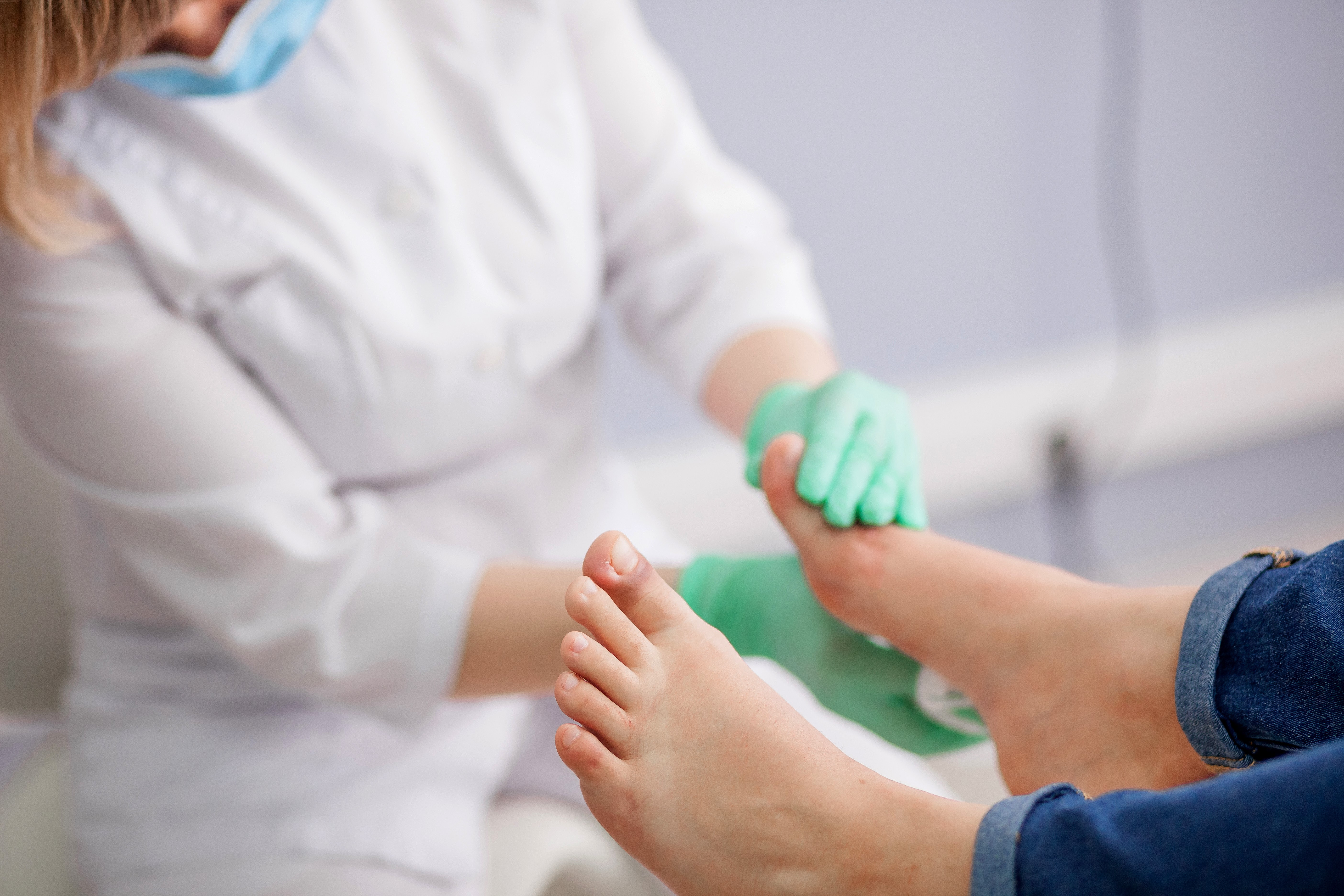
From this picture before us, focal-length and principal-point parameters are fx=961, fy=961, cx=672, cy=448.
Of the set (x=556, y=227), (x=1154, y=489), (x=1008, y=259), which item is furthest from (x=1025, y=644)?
(x=1154, y=489)

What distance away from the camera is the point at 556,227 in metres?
0.66

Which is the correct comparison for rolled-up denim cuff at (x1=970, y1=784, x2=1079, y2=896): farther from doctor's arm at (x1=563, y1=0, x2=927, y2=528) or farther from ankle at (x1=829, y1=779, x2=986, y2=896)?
doctor's arm at (x1=563, y1=0, x2=927, y2=528)

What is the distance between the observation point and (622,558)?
429 mm

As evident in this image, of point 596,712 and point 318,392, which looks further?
point 318,392

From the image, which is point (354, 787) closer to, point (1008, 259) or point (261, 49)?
point (261, 49)

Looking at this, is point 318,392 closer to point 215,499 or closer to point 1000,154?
point 215,499

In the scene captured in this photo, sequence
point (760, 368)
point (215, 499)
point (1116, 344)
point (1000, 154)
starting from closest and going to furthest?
point (215, 499)
point (760, 368)
point (1000, 154)
point (1116, 344)

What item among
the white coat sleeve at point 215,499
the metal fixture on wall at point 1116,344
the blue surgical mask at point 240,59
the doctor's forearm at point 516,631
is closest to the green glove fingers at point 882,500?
the doctor's forearm at point 516,631

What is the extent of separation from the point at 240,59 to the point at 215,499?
0.24 metres

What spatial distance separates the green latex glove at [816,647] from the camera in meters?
0.57

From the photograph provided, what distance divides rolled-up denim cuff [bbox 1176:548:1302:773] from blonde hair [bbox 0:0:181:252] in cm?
56

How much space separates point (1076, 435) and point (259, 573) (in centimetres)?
106

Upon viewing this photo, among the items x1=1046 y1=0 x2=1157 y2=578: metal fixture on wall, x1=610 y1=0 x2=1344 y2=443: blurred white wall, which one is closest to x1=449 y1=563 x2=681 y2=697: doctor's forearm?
x1=610 y1=0 x2=1344 y2=443: blurred white wall

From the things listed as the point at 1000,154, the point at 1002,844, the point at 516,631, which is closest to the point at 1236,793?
the point at 1002,844
